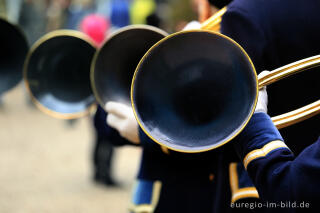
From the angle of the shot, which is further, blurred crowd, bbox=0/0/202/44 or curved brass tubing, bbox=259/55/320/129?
blurred crowd, bbox=0/0/202/44

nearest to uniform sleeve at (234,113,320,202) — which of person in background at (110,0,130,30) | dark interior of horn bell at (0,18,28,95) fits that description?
dark interior of horn bell at (0,18,28,95)

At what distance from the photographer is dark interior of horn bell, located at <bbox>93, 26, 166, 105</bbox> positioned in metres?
2.12

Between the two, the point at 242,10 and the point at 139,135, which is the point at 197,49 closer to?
the point at 242,10

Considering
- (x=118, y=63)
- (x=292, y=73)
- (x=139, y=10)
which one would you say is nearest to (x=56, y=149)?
(x=139, y=10)

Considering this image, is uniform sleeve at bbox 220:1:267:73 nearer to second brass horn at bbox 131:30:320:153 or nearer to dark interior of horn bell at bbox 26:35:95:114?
second brass horn at bbox 131:30:320:153

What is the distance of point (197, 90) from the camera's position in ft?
5.36

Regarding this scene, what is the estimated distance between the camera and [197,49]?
1.58 m

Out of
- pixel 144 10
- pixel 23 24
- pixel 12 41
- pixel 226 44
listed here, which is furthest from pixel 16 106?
pixel 226 44

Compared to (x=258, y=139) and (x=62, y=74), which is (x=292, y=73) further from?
(x=62, y=74)

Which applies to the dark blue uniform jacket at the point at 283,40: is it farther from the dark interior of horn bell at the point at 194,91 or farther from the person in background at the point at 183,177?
the person in background at the point at 183,177

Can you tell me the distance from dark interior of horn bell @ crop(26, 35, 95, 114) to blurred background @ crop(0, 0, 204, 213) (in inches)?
8.7

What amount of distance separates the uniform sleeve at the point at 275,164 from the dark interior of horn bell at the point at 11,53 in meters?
1.31

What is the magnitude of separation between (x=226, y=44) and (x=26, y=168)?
4614 mm

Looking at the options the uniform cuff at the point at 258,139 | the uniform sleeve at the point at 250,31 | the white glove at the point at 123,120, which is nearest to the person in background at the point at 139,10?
the white glove at the point at 123,120
